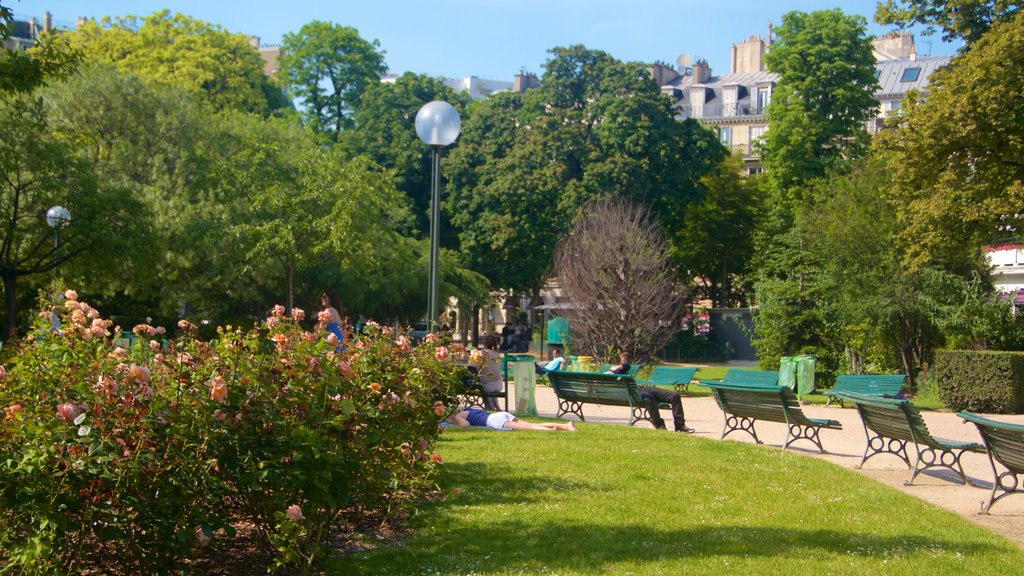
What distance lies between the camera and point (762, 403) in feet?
41.3

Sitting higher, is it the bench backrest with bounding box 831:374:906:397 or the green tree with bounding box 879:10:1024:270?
the green tree with bounding box 879:10:1024:270

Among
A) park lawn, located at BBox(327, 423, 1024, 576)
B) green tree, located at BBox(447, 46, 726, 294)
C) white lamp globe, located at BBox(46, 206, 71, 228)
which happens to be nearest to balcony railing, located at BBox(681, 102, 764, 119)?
green tree, located at BBox(447, 46, 726, 294)

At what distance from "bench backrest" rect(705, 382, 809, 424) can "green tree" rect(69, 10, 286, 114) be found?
4038 centimetres

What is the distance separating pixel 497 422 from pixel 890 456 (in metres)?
4.60

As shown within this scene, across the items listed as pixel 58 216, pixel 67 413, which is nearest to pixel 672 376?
pixel 58 216

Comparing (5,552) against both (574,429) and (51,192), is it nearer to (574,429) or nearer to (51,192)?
(574,429)

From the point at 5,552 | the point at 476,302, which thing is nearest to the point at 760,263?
the point at 476,302

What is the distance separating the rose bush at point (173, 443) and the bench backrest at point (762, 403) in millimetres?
6917

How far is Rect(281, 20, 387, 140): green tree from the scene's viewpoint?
195ft

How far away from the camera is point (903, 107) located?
23.6 metres

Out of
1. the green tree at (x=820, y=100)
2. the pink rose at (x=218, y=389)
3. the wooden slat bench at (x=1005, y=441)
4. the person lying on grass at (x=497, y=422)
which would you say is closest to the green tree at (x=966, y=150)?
the person lying on grass at (x=497, y=422)

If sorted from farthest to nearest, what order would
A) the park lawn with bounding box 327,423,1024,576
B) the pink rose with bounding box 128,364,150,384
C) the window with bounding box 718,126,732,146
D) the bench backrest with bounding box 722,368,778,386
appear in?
1. the window with bounding box 718,126,732,146
2. the bench backrest with bounding box 722,368,778,386
3. the park lawn with bounding box 327,423,1024,576
4. the pink rose with bounding box 128,364,150,384

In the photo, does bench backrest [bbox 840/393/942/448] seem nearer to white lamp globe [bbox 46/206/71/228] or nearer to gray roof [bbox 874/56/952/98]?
white lamp globe [bbox 46/206/71/228]

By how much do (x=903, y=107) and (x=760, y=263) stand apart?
27.4 metres
